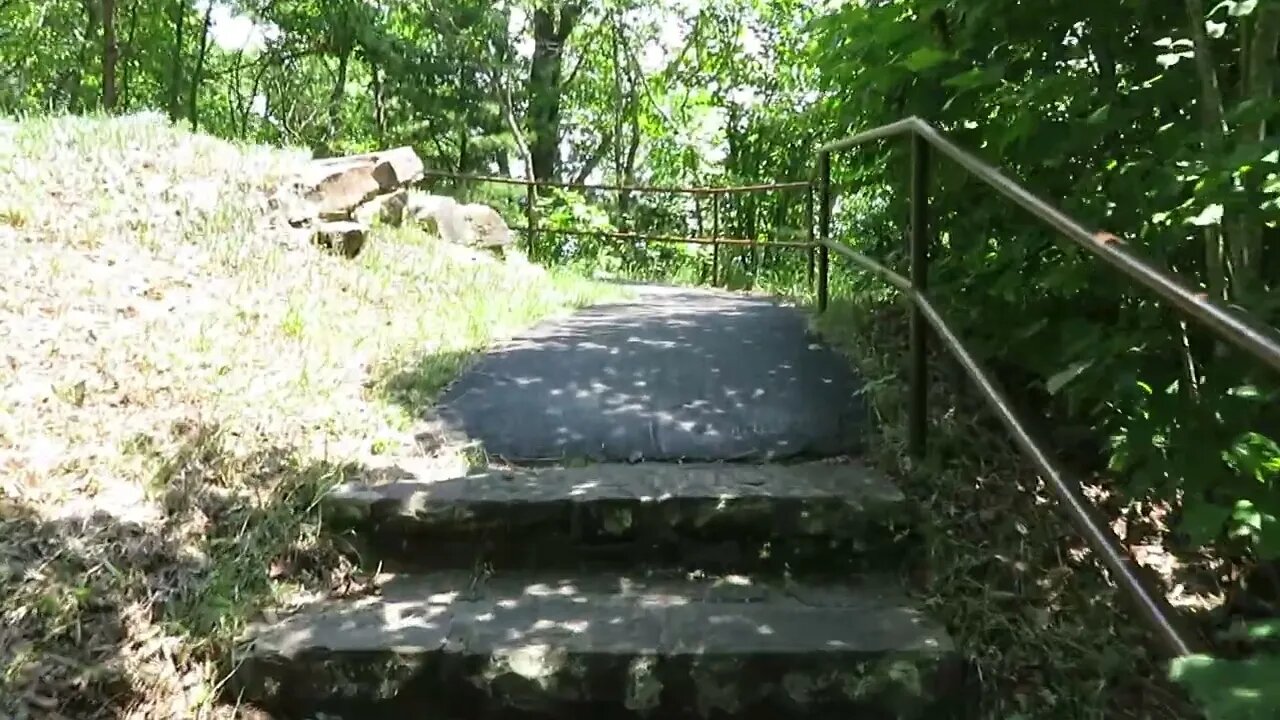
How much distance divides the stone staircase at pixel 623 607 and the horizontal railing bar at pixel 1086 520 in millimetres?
478

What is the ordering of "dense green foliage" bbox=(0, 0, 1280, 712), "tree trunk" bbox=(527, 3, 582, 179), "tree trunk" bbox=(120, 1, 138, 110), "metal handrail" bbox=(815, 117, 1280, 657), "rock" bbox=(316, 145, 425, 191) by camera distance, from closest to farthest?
1. "metal handrail" bbox=(815, 117, 1280, 657)
2. "dense green foliage" bbox=(0, 0, 1280, 712)
3. "rock" bbox=(316, 145, 425, 191)
4. "tree trunk" bbox=(527, 3, 582, 179)
5. "tree trunk" bbox=(120, 1, 138, 110)

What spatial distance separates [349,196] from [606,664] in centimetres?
432

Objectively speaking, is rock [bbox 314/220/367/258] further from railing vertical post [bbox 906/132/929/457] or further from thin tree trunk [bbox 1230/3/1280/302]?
thin tree trunk [bbox 1230/3/1280/302]

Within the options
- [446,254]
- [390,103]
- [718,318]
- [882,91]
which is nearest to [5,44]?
[390,103]

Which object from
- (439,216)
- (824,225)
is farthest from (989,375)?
(439,216)

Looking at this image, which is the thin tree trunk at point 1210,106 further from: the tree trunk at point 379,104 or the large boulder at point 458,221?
the tree trunk at point 379,104

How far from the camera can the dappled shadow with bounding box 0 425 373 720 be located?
2242 mm

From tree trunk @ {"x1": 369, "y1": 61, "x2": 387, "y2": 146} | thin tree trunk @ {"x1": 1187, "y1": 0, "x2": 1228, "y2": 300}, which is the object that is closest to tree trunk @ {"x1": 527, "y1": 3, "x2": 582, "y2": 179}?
tree trunk @ {"x1": 369, "y1": 61, "x2": 387, "y2": 146}

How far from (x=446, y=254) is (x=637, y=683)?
4.22m

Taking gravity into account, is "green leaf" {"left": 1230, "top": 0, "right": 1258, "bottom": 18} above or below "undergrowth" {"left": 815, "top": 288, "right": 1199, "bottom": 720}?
above

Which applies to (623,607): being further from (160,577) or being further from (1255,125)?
(1255,125)

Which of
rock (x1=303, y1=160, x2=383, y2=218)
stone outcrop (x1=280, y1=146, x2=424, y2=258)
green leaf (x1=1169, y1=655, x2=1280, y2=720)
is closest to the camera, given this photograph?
green leaf (x1=1169, y1=655, x2=1280, y2=720)

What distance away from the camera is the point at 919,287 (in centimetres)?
299

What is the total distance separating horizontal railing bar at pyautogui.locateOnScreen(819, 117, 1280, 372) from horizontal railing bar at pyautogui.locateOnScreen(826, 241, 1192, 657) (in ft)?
1.30
